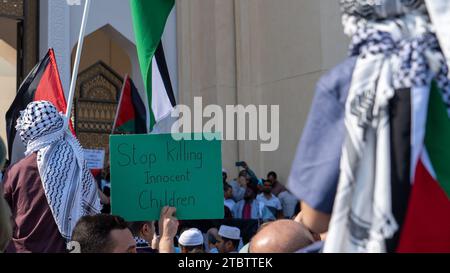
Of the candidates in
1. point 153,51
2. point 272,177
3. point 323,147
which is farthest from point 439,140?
point 272,177

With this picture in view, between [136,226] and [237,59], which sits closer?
[136,226]

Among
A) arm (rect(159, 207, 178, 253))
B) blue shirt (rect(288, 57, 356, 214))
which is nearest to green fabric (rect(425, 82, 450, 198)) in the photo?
blue shirt (rect(288, 57, 356, 214))

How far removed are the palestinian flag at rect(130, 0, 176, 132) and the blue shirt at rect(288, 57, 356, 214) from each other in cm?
333

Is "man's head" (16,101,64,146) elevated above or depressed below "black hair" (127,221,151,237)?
above

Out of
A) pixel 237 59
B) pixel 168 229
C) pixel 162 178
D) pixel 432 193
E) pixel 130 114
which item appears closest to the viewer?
pixel 432 193

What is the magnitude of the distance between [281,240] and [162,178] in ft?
5.65

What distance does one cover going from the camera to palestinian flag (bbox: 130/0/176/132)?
4.97 meters

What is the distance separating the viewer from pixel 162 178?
12.9 ft

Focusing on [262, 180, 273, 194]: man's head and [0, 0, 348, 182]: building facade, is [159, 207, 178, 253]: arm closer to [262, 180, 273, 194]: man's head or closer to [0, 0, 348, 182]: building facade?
[262, 180, 273, 194]: man's head

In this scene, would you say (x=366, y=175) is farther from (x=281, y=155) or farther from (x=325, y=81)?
(x=281, y=155)

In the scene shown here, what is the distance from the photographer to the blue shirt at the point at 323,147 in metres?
1.71

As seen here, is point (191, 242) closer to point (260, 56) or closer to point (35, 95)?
point (35, 95)
